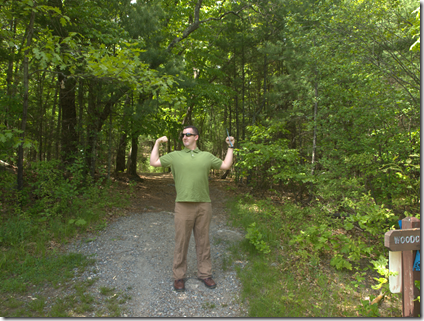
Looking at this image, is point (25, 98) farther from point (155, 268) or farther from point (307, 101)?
point (307, 101)

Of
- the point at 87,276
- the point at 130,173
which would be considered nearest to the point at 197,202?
the point at 87,276

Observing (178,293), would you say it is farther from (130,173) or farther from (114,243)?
(130,173)

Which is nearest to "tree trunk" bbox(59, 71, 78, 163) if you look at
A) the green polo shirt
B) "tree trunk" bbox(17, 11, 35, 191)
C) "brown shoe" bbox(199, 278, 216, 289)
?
"tree trunk" bbox(17, 11, 35, 191)

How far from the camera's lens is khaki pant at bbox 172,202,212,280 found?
3.45 m

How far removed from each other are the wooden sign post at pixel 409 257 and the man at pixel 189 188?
196cm

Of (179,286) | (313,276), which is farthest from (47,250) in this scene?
(313,276)

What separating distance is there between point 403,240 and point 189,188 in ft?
7.69

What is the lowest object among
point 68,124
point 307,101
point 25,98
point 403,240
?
point 403,240

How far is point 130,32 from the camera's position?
7.27 m

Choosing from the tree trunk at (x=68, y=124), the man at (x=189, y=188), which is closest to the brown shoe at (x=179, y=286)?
the man at (x=189, y=188)

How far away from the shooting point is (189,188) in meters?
3.36

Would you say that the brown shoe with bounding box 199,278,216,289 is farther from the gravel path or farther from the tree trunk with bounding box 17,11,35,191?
the tree trunk with bounding box 17,11,35,191

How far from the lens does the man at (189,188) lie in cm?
337

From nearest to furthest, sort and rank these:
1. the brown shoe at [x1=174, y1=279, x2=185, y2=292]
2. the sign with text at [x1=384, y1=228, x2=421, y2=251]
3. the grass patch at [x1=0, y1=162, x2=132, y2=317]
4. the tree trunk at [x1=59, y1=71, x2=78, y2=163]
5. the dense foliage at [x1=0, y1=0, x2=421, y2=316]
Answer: the sign with text at [x1=384, y1=228, x2=421, y2=251] → the grass patch at [x1=0, y1=162, x2=132, y2=317] → the brown shoe at [x1=174, y1=279, x2=185, y2=292] → the dense foliage at [x1=0, y1=0, x2=421, y2=316] → the tree trunk at [x1=59, y1=71, x2=78, y2=163]
